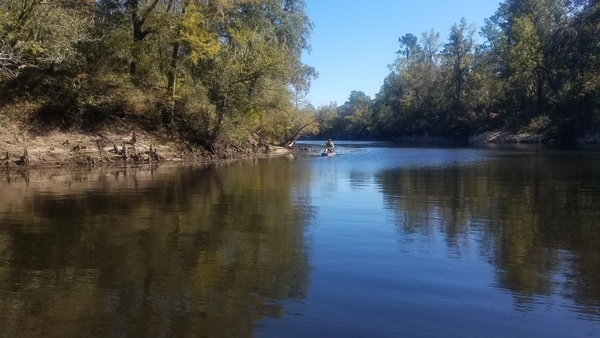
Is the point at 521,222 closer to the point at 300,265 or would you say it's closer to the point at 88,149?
the point at 300,265

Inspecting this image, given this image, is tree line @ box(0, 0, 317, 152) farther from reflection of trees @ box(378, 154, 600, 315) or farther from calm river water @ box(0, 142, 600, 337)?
reflection of trees @ box(378, 154, 600, 315)

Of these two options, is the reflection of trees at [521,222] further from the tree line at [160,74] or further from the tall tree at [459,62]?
the tall tree at [459,62]

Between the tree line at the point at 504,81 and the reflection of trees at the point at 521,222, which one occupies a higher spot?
the tree line at the point at 504,81

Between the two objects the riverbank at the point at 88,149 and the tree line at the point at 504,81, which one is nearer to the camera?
the riverbank at the point at 88,149

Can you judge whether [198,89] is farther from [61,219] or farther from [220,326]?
[220,326]

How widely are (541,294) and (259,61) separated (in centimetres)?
3103

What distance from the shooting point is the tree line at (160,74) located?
30375 millimetres

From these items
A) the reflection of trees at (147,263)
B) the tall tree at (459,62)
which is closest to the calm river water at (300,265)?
the reflection of trees at (147,263)

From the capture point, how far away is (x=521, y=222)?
Answer: 1091 cm

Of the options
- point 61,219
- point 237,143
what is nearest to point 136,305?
point 61,219

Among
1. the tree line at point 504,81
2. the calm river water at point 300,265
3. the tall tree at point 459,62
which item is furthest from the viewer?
the tall tree at point 459,62

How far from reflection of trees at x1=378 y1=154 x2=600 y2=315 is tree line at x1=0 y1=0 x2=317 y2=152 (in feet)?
58.4

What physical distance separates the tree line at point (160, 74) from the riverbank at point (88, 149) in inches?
37.9

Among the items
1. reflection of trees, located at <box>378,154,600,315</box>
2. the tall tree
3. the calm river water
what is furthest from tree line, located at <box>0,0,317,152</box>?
the tall tree
